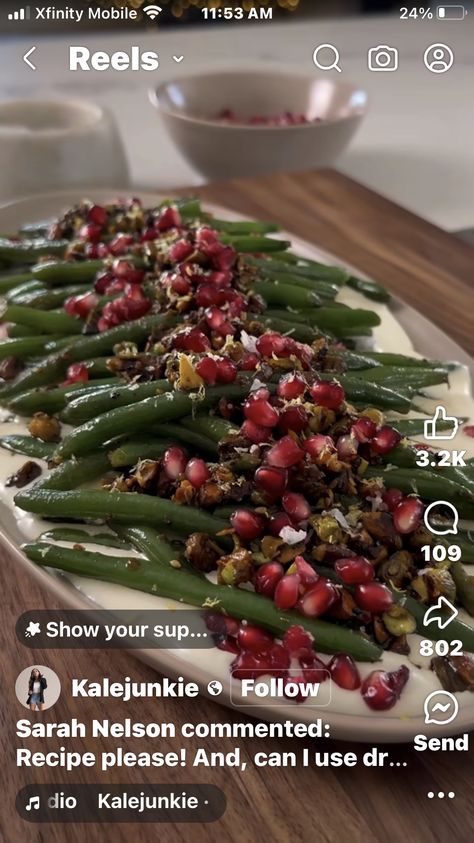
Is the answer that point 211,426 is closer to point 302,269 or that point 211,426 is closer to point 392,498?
point 392,498

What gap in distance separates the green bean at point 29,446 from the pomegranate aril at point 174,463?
8.5 inches

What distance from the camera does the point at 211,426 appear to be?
Result: 4.57 feet

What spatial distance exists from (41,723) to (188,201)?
1406 mm

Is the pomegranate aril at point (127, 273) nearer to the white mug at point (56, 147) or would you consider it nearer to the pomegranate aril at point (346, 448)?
the pomegranate aril at point (346, 448)

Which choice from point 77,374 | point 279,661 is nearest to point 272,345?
point 77,374

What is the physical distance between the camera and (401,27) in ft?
8.82

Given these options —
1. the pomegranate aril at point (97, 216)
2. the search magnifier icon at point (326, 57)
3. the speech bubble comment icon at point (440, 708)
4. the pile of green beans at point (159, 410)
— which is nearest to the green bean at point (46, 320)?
the pile of green beans at point (159, 410)

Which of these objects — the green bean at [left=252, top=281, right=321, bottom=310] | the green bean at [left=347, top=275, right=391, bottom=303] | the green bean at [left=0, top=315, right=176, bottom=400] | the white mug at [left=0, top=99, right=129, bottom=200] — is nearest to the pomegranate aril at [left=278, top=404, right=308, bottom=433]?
the green bean at [left=0, top=315, right=176, bottom=400]

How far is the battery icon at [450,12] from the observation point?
5.47ft

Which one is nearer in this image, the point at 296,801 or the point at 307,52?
the point at 296,801

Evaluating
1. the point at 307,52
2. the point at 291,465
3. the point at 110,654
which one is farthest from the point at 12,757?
the point at 307,52

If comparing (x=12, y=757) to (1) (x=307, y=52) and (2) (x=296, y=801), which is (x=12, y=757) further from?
(1) (x=307, y=52)

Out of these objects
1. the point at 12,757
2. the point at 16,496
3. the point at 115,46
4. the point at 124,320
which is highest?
the point at 115,46

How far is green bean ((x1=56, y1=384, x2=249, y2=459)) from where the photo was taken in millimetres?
1413
